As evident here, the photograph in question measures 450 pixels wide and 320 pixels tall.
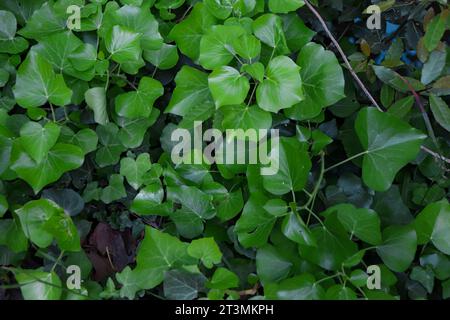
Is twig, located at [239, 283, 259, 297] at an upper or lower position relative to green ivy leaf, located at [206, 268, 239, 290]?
lower

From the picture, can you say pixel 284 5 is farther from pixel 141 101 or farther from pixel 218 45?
pixel 141 101

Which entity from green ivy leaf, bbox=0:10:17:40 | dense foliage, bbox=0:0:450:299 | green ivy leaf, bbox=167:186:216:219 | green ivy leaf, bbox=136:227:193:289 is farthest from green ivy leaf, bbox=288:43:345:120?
green ivy leaf, bbox=0:10:17:40

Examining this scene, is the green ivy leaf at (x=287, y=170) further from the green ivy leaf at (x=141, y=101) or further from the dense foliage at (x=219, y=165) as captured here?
the green ivy leaf at (x=141, y=101)

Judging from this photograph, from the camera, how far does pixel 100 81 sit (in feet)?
3.90

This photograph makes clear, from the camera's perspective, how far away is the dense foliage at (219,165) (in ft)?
3.41

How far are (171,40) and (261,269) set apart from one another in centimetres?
48

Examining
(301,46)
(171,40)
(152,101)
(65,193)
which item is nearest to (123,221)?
(65,193)

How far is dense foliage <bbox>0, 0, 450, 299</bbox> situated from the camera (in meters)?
1.04

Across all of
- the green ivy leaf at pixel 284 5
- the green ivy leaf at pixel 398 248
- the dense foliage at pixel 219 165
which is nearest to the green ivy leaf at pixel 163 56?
the dense foliage at pixel 219 165

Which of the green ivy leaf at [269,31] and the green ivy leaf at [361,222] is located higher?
the green ivy leaf at [269,31]

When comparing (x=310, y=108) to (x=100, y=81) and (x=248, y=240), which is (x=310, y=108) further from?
(x=100, y=81)

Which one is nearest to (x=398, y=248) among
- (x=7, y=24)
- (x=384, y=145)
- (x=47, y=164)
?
(x=384, y=145)

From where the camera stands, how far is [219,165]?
1103 mm

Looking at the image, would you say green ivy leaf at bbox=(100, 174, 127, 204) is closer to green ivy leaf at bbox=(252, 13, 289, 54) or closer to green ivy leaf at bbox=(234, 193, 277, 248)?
green ivy leaf at bbox=(234, 193, 277, 248)
